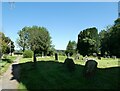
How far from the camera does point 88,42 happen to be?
99.7 m

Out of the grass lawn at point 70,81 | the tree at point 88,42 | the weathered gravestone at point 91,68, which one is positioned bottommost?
the grass lawn at point 70,81

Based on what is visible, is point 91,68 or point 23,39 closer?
point 91,68

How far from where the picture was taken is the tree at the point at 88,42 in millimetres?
98375

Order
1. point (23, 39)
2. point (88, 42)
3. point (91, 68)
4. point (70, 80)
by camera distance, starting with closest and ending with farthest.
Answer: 1. point (91, 68)
2. point (70, 80)
3. point (88, 42)
4. point (23, 39)

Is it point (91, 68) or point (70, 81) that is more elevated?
point (91, 68)

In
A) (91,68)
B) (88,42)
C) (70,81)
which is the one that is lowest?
(70,81)

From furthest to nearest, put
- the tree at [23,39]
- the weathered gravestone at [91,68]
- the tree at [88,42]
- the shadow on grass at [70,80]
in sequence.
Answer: the tree at [23,39]
the tree at [88,42]
the weathered gravestone at [91,68]
the shadow on grass at [70,80]

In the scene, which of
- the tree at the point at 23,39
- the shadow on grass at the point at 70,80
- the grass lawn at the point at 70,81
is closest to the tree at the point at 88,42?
the tree at the point at 23,39

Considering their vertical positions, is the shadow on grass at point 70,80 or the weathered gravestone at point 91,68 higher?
the weathered gravestone at point 91,68

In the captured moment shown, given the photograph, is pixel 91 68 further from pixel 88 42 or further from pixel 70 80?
pixel 88 42

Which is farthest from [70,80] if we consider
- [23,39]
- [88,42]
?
[23,39]

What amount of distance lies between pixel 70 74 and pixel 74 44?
302 feet

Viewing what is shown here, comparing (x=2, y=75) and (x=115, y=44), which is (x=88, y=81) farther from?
(x=115, y=44)

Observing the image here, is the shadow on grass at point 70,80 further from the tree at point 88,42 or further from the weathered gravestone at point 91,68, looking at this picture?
the tree at point 88,42
